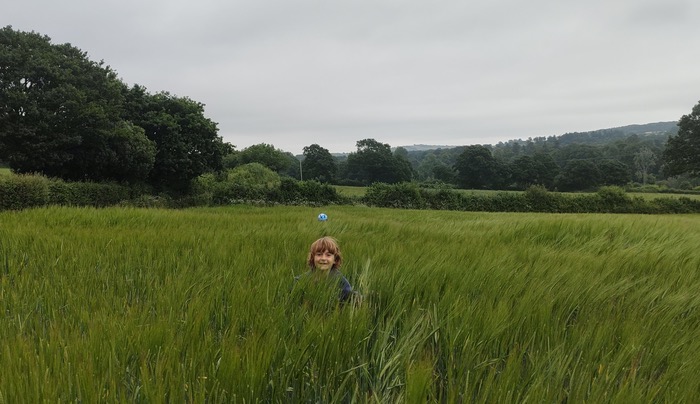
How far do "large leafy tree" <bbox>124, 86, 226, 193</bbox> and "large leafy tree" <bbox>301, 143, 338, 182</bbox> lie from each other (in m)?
51.7

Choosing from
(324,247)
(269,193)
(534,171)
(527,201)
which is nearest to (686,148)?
(527,201)

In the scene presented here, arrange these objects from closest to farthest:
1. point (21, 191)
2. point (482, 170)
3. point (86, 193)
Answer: point (21, 191) → point (86, 193) → point (482, 170)

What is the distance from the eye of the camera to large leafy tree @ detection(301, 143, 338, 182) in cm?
8062

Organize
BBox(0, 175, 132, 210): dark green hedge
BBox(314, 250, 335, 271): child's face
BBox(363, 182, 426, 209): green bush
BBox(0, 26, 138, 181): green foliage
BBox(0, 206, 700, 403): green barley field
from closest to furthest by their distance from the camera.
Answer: BBox(0, 206, 700, 403): green barley field, BBox(314, 250, 335, 271): child's face, BBox(0, 175, 132, 210): dark green hedge, BBox(0, 26, 138, 181): green foliage, BBox(363, 182, 426, 209): green bush

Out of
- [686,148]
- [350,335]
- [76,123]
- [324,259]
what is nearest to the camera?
[350,335]

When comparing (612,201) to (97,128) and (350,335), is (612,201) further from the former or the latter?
(97,128)

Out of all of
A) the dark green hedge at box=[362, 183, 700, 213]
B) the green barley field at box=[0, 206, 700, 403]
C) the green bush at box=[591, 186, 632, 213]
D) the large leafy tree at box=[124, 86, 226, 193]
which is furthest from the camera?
the green bush at box=[591, 186, 632, 213]

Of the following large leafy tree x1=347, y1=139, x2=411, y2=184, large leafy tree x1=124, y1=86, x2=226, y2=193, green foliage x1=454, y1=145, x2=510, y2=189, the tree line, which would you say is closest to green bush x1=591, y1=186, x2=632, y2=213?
the tree line

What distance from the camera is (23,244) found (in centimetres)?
333

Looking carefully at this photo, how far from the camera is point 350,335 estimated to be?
1399mm

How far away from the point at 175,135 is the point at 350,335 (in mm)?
27467

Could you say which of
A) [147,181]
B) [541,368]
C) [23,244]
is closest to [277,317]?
[541,368]

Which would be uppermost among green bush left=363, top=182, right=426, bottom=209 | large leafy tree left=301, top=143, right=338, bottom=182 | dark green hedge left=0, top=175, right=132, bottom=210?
large leafy tree left=301, top=143, right=338, bottom=182

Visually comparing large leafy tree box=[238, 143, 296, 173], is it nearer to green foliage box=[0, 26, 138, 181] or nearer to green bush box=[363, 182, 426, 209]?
green bush box=[363, 182, 426, 209]
